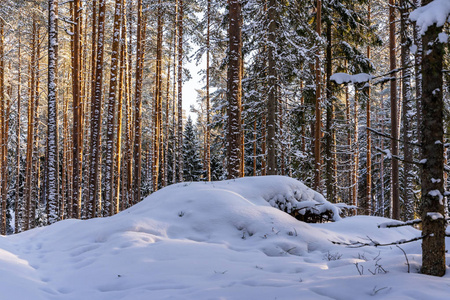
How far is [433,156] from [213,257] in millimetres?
2881

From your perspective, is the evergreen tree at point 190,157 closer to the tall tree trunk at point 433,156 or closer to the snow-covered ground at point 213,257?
the snow-covered ground at point 213,257

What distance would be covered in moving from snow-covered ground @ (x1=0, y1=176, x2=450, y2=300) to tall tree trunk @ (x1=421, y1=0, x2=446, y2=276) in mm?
280

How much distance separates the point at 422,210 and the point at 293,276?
5.10 feet

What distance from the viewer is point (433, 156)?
124 inches

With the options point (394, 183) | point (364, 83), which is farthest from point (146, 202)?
point (394, 183)

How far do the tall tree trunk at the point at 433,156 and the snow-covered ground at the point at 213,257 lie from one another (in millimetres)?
280

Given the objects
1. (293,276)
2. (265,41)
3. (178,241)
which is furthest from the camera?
(265,41)

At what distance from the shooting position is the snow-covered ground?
3.19m

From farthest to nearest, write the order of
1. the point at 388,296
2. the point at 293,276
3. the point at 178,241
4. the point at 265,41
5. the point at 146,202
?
the point at 265,41
the point at 146,202
the point at 178,241
the point at 293,276
the point at 388,296

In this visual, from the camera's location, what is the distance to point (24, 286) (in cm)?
360

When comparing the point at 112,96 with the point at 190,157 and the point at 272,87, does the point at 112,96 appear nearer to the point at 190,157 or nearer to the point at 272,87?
the point at 272,87

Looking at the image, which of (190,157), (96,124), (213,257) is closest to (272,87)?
(96,124)

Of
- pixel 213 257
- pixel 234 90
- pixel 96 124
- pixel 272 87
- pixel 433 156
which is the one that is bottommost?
pixel 213 257

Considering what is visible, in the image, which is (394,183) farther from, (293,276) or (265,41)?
(293,276)
